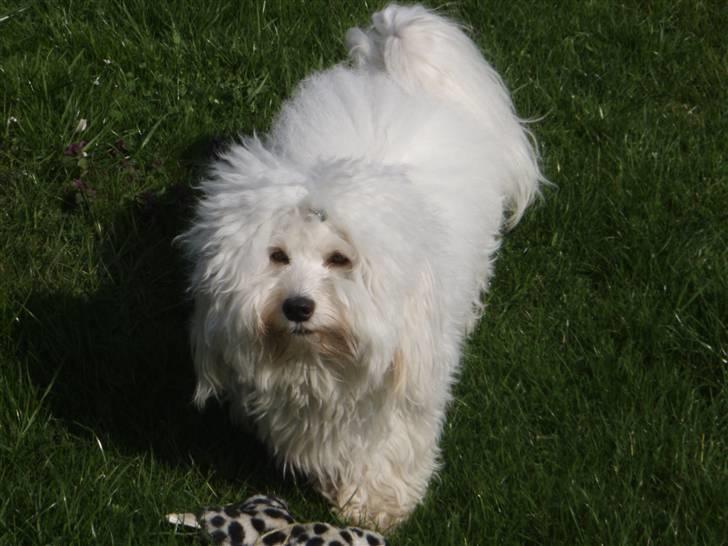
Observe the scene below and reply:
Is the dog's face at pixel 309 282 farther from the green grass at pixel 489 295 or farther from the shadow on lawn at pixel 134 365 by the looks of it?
the shadow on lawn at pixel 134 365

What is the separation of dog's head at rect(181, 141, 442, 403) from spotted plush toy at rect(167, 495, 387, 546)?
1.33 ft

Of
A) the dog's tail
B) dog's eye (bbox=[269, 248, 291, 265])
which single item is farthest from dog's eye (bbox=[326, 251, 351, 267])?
the dog's tail

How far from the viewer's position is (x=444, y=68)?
4.39 meters

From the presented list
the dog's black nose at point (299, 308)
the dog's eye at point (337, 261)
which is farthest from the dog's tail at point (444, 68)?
the dog's black nose at point (299, 308)

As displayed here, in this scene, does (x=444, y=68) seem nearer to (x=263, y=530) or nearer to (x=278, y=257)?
(x=278, y=257)

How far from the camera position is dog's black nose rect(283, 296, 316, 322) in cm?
316

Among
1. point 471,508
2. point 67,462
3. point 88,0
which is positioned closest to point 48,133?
point 88,0

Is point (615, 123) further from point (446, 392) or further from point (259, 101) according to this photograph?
point (446, 392)

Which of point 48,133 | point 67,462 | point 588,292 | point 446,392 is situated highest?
point 48,133

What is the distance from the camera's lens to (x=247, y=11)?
5441mm

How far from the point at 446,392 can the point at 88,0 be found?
255 cm

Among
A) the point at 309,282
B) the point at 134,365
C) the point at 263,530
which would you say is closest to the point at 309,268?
the point at 309,282

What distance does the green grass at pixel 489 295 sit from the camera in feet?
12.1

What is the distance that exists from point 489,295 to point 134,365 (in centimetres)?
129
